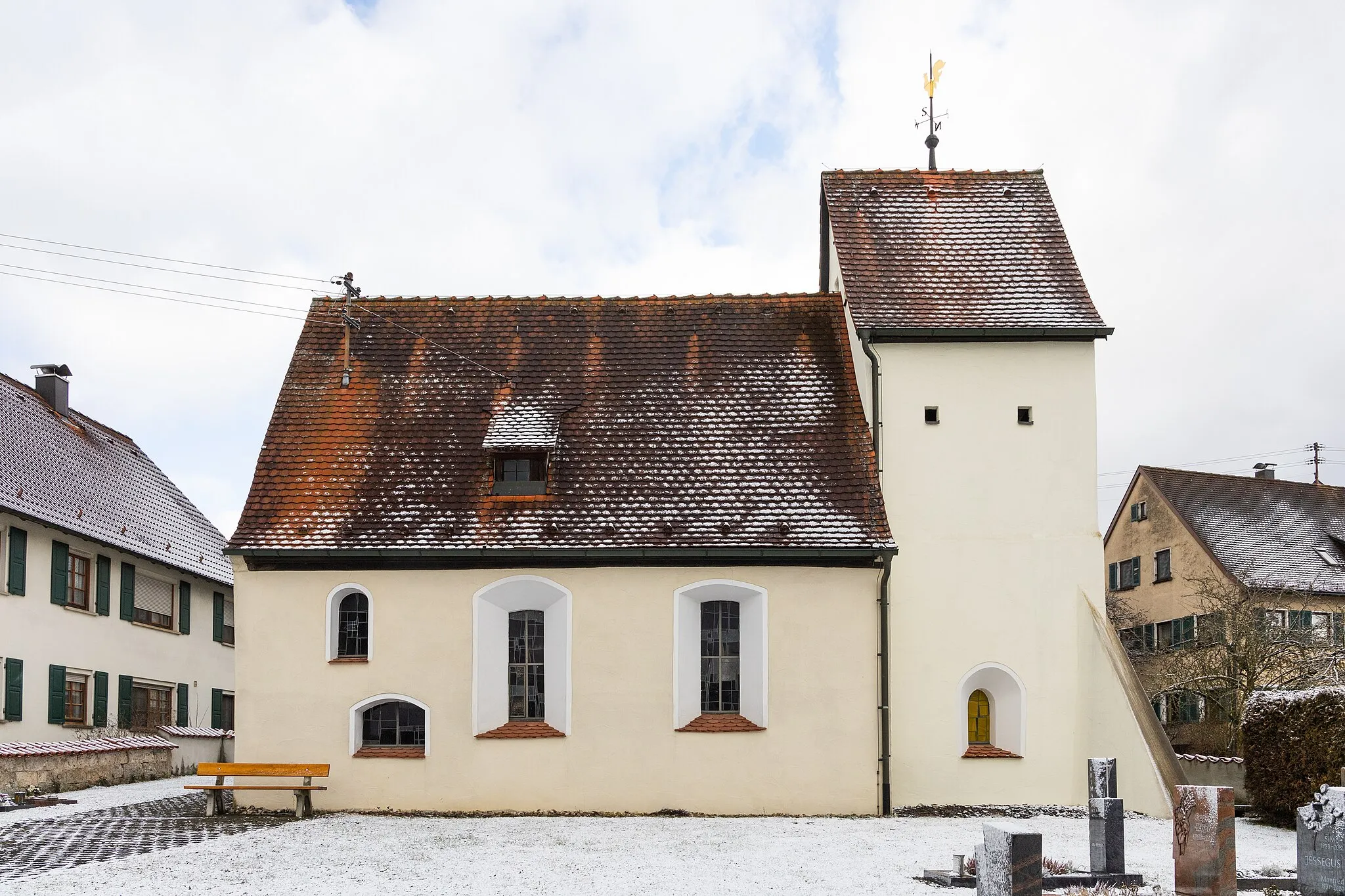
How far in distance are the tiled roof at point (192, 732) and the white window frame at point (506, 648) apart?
11.7 m

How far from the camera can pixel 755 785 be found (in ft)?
53.9

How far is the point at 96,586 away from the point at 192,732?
3882 mm

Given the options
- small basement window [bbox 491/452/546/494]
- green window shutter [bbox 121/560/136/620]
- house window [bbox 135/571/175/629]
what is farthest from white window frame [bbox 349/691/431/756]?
house window [bbox 135/571/175/629]

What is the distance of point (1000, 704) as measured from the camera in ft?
57.5

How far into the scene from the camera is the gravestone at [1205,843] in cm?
995

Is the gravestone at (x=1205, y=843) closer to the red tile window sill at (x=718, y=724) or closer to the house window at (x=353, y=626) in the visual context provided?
the red tile window sill at (x=718, y=724)

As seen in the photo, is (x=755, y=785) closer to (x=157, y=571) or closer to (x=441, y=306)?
(x=441, y=306)

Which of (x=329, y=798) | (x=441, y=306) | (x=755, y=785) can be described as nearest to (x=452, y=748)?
(x=329, y=798)

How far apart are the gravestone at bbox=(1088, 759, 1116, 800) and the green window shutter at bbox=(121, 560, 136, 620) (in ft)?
66.0

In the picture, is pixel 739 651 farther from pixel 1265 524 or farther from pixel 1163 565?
pixel 1265 524

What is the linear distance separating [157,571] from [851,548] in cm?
1722

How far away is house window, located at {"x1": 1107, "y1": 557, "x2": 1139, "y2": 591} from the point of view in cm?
3803

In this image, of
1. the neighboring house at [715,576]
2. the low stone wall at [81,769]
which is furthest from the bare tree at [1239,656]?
the low stone wall at [81,769]

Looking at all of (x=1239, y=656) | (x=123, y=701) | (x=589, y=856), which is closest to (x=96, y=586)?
(x=123, y=701)
